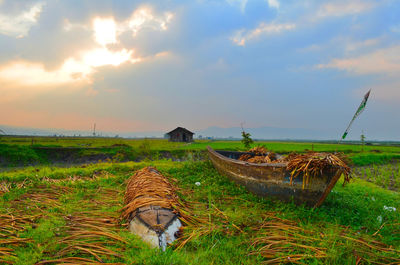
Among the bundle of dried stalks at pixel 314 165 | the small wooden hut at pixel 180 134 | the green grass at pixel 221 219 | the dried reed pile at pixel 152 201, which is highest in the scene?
the small wooden hut at pixel 180 134

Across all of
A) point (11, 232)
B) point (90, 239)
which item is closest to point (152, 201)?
point (90, 239)

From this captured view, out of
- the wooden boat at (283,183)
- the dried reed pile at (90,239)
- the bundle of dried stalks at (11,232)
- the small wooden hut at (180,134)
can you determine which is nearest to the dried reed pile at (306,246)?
the wooden boat at (283,183)

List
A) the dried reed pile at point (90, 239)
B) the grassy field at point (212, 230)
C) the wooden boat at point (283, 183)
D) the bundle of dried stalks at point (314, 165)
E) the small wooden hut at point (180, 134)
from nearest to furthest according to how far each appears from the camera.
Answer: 1. the dried reed pile at point (90, 239)
2. the grassy field at point (212, 230)
3. the bundle of dried stalks at point (314, 165)
4. the wooden boat at point (283, 183)
5. the small wooden hut at point (180, 134)

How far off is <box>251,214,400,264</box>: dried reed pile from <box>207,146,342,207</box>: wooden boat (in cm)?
102

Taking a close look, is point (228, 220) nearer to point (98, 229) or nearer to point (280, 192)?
point (280, 192)

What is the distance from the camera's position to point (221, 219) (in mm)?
4246

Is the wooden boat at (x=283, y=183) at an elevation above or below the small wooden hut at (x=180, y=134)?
below

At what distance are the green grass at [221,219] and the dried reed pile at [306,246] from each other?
5 cm

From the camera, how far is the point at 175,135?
52656 mm

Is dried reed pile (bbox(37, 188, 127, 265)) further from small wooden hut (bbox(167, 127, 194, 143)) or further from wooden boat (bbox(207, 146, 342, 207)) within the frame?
small wooden hut (bbox(167, 127, 194, 143))

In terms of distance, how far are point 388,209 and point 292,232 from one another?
3774 millimetres

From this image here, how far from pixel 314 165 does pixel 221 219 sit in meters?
2.33

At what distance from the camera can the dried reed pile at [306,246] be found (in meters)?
2.83

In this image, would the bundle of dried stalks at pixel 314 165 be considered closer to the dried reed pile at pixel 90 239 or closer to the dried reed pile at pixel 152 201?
the dried reed pile at pixel 152 201
